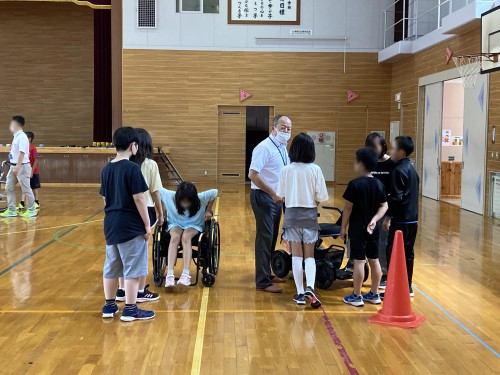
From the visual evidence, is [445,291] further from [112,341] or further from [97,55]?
[97,55]

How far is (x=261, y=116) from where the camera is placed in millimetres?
19172

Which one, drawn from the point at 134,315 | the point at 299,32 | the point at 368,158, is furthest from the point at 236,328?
the point at 299,32

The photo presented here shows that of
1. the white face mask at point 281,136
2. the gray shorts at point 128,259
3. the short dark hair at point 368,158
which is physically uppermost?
the white face mask at point 281,136

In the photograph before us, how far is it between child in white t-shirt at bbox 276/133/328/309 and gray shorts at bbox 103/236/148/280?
131 centimetres

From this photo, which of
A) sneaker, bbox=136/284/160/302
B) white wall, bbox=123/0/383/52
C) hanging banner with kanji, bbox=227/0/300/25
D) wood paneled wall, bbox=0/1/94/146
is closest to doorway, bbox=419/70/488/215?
white wall, bbox=123/0/383/52

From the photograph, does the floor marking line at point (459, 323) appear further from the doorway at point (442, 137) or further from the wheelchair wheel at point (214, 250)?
the doorway at point (442, 137)

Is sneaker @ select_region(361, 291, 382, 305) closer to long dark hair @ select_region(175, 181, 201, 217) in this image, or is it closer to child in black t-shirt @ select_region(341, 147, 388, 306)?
child in black t-shirt @ select_region(341, 147, 388, 306)

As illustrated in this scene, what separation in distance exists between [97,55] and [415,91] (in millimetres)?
9853

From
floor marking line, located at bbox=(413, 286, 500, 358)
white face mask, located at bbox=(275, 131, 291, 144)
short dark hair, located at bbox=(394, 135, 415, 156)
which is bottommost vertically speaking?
floor marking line, located at bbox=(413, 286, 500, 358)

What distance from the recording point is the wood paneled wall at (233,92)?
18859mm

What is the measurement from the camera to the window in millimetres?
18641

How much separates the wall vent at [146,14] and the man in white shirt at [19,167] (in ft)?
30.4

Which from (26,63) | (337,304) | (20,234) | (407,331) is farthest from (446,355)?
(26,63)

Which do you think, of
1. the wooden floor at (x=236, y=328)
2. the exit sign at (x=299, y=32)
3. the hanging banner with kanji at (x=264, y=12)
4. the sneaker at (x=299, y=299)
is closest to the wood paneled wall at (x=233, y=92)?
the exit sign at (x=299, y=32)
